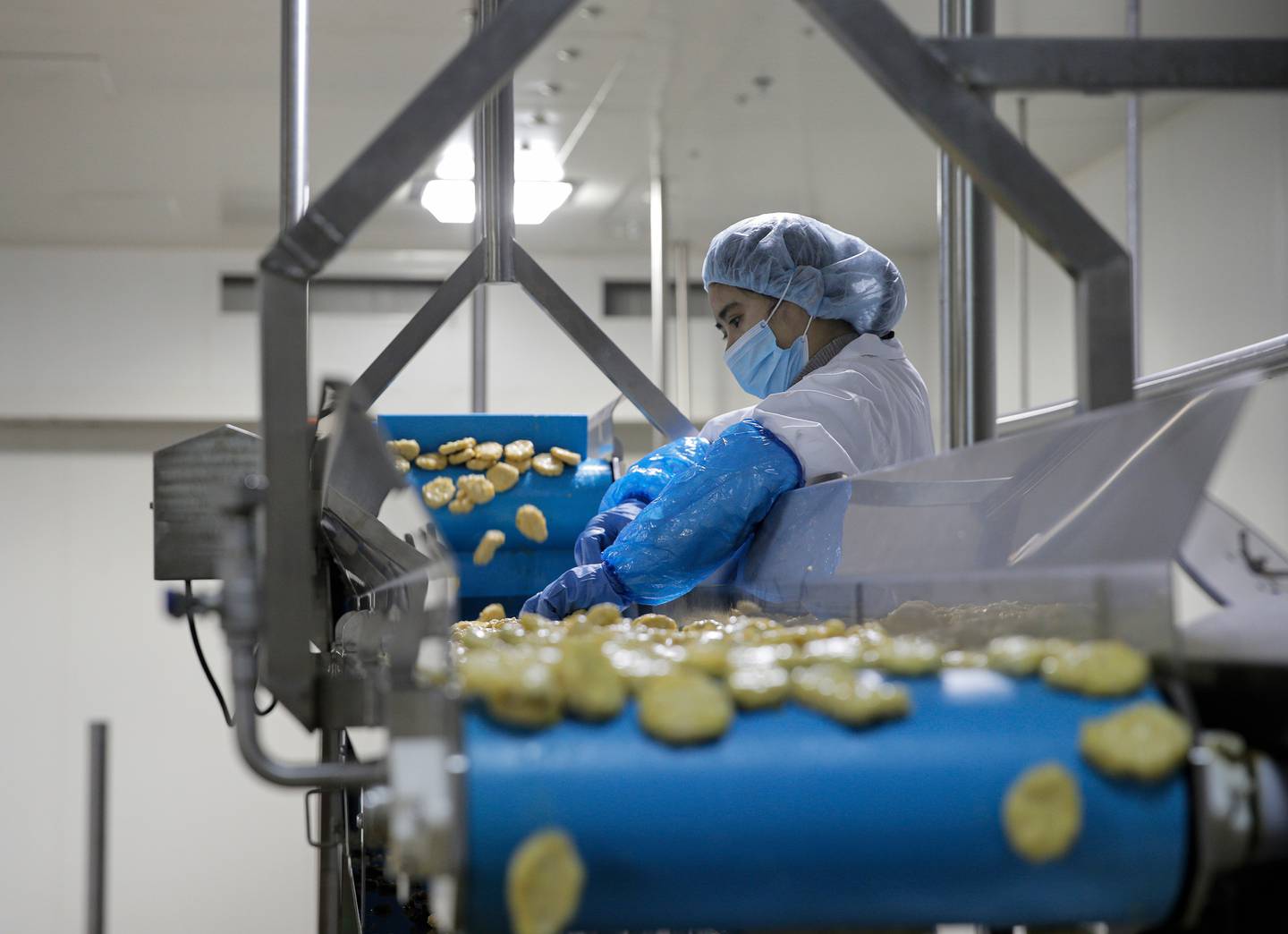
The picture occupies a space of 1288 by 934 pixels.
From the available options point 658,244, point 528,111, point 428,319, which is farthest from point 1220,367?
point 658,244

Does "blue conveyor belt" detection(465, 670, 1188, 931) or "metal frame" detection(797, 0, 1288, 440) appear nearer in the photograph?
"blue conveyor belt" detection(465, 670, 1188, 931)

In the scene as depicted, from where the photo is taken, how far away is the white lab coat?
1.72 m

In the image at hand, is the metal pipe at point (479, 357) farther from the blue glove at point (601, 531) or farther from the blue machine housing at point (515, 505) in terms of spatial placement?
the blue glove at point (601, 531)

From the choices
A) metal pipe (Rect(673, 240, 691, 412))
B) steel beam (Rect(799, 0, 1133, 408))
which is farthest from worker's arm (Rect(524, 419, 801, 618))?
metal pipe (Rect(673, 240, 691, 412))

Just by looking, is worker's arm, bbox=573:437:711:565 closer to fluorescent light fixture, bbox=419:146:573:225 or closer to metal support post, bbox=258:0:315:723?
metal support post, bbox=258:0:315:723

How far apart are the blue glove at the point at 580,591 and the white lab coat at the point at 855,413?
324 mm

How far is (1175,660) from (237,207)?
18.6 feet

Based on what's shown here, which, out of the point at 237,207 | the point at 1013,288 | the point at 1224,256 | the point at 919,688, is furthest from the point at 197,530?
the point at 1013,288

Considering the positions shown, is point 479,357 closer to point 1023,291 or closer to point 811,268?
point 811,268

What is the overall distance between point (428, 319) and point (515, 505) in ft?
1.14

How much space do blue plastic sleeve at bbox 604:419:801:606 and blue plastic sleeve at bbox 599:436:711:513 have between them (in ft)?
0.97

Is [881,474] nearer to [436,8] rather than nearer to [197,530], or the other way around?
[197,530]

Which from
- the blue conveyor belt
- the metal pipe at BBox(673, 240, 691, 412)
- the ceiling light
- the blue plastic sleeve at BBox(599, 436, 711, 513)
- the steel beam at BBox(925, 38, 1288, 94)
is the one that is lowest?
the blue conveyor belt

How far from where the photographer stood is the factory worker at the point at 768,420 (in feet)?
5.65
